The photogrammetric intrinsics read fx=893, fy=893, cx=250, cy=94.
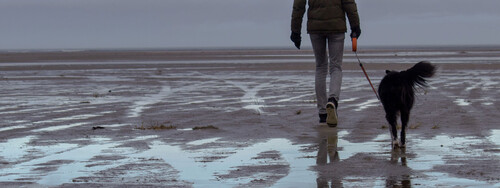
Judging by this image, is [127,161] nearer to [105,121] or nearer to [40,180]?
[40,180]

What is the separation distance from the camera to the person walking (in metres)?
10.2

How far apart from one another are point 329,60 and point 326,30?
41 cm

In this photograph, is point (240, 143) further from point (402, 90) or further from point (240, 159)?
point (402, 90)

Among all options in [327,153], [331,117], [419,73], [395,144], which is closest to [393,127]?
[395,144]

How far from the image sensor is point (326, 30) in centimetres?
1025

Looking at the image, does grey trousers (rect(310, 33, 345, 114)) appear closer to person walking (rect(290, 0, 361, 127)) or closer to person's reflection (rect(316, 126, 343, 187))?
person walking (rect(290, 0, 361, 127))

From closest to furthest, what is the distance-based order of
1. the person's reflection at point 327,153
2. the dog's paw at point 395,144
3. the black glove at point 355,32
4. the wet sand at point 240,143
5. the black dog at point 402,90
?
1. the person's reflection at point 327,153
2. the wet sand at point 240,143
3. the dog's paw at point 395,144
4. the black dog at point 402,90
5. the black glove at point 355,32

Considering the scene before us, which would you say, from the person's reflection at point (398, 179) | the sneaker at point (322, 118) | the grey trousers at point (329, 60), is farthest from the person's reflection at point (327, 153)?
the grey trousers at point (329, 60)

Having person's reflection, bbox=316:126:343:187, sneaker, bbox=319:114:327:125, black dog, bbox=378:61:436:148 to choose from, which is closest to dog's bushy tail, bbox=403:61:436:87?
black dog, bbox=378:61:436:148

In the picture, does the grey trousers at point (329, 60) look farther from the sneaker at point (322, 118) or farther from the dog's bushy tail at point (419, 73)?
the dog's bushy tail at point (419, 73)

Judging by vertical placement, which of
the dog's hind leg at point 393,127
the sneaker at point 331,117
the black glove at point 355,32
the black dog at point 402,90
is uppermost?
the black glove at point 355,32

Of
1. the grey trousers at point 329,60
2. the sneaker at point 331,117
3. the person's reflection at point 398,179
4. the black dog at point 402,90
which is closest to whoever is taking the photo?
the person's reflection at point 398,179

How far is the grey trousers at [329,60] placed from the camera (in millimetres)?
10359

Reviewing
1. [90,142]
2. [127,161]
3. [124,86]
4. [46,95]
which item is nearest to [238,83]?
[124,86]
